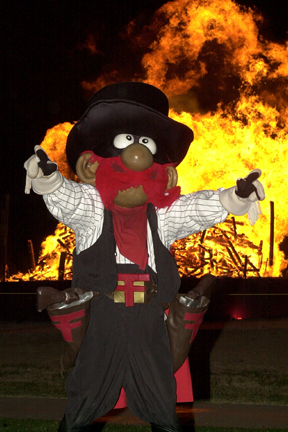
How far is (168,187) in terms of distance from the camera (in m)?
3.43

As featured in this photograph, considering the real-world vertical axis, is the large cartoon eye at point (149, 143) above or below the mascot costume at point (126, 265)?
above

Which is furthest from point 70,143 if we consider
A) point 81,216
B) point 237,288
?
point 237,288

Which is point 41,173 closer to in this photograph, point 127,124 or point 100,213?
point 100,213

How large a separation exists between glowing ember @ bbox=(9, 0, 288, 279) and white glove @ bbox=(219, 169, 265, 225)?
11327 mm

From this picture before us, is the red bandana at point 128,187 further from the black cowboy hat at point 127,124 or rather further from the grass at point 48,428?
the grass at point 48,428

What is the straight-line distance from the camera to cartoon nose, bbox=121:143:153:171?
124 inches

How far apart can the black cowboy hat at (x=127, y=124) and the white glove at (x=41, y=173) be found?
20.0 inches

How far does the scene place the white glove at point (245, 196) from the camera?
309 cm

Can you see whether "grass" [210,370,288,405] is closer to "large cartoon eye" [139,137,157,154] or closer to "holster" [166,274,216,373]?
"holster" [166,274,216,373]

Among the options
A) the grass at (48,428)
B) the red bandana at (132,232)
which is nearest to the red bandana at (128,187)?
the red bandana at (132,232)

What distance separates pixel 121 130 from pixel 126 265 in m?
0.79

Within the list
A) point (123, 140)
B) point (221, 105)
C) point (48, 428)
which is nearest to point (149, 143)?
point (123, 140)

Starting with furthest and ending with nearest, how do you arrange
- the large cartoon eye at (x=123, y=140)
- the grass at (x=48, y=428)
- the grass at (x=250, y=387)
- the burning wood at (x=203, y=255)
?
the burning wood at (x=203, y=255) < the grass at (x=250, y=387) < the grass at (x=48, y=428) < the large cartoon eye at (x=123, y=140)

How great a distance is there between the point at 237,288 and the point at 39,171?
917 cm
